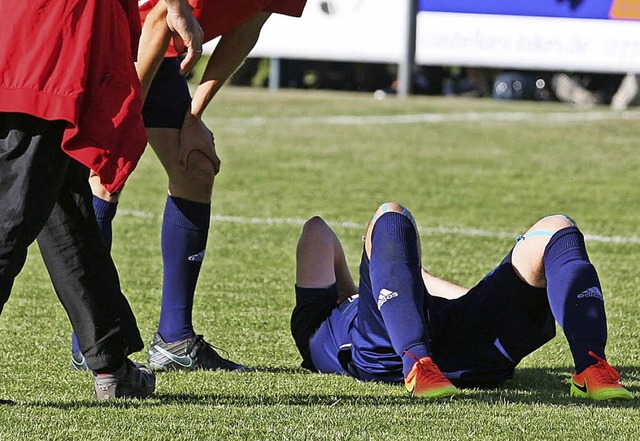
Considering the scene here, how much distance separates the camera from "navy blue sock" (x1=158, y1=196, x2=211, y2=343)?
4.85 meters

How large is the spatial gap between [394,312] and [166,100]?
121 centimetres

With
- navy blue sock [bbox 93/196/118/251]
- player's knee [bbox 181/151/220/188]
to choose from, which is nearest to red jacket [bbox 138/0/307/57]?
player's knee [bbox 181/151/220/188]

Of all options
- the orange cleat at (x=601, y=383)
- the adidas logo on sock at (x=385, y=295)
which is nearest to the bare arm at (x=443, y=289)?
the adidas logo on sock at (x=385, y=295)

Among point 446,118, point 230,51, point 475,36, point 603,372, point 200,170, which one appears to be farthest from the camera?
point 475,36

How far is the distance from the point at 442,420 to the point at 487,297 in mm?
655

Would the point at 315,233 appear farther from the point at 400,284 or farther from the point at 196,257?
the point at 400,284

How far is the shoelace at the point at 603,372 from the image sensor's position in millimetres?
4035

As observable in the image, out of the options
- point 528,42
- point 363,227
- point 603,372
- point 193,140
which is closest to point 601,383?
point 603,372

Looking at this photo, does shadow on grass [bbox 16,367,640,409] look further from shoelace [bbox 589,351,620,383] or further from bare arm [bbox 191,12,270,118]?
bare arm [bbox 191,12,270,118]

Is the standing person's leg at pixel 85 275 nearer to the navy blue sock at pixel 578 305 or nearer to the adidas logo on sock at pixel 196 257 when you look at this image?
the adidas logo on sock at pixel 196 257

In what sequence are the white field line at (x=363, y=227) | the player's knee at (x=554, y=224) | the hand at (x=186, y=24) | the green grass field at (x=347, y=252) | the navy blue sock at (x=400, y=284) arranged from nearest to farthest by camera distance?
the green grass field at (x=347, y=252)
the hand at (x=186, y=24)
the navy blue sock at (x=400, y=284)
the player's knee at (x=554, y=224)
the white field line at (x=363, y=227)

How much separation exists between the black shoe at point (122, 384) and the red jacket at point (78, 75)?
1.96ft

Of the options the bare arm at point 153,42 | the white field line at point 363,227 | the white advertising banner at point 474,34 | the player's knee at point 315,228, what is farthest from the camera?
the white advertising banner at point 474,34

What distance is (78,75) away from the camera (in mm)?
3520
